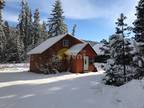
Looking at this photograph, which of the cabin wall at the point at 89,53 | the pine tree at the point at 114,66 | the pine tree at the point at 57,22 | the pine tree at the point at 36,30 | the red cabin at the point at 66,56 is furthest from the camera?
the pine tree at the point at 36,30

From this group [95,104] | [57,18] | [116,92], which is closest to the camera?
[95,104]

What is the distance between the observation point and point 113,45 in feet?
62.6

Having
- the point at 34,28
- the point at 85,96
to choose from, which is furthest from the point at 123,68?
the point at 34,28

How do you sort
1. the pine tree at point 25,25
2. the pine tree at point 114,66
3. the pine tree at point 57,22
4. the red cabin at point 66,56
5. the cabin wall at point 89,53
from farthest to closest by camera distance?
the pine tree at point 25,25
the pine tree at point 57,22
the cabin wall at point 89,53
the red cabin at point 66,56
the pine tree at point 114,66

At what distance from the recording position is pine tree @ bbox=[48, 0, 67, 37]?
61156mm

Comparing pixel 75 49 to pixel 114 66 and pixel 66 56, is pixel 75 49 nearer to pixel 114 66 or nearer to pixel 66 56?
pixel 66 56

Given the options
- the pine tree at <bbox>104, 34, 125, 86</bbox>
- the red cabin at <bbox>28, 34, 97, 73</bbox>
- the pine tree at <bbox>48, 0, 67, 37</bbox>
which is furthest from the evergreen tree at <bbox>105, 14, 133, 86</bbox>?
the pine tree at <bbox>48, 0, 67, 37</bbox>

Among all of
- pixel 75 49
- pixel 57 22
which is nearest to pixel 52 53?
pixel 75 49

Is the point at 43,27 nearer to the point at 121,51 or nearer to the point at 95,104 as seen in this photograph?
the point at 121,51

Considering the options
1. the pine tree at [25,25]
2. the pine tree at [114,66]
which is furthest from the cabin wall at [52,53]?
the pine tree at [25,25]

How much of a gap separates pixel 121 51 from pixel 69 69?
17213 millimetres

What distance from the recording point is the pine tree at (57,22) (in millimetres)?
61156

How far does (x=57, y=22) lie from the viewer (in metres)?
61.9

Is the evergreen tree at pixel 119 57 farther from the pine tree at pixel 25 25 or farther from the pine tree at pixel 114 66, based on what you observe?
the pine tree at pixel 25 25
